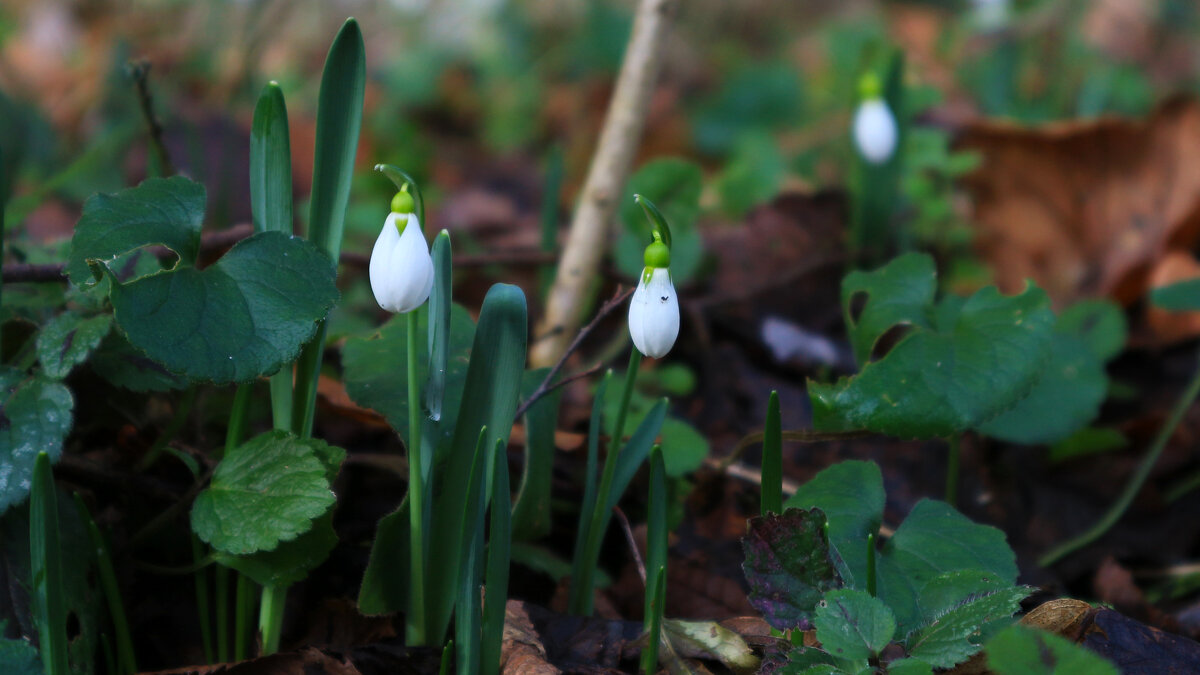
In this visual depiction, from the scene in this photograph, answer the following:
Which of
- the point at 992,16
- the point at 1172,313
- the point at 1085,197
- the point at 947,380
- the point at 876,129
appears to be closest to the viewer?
the point at 947,380

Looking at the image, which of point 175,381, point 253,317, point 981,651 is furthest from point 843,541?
point 175,381

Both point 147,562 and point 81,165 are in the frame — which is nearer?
point 147,562

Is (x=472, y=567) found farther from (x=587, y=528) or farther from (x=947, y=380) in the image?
(x=947, y=380)

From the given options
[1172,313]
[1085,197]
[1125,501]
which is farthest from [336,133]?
[1085,197]

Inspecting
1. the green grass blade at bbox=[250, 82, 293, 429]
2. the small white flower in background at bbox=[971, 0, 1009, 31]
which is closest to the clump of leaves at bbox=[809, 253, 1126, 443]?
the green grass blade at bbox=[250, 82, 293, 429]

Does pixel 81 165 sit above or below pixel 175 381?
above

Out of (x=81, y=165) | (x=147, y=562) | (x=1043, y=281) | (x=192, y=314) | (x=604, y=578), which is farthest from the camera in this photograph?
(x=1043, y=281)

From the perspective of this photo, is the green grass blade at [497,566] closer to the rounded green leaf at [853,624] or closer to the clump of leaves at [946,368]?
the rounded green leaf at [853,624]

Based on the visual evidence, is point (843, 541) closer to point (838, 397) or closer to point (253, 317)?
point (838, 397)
